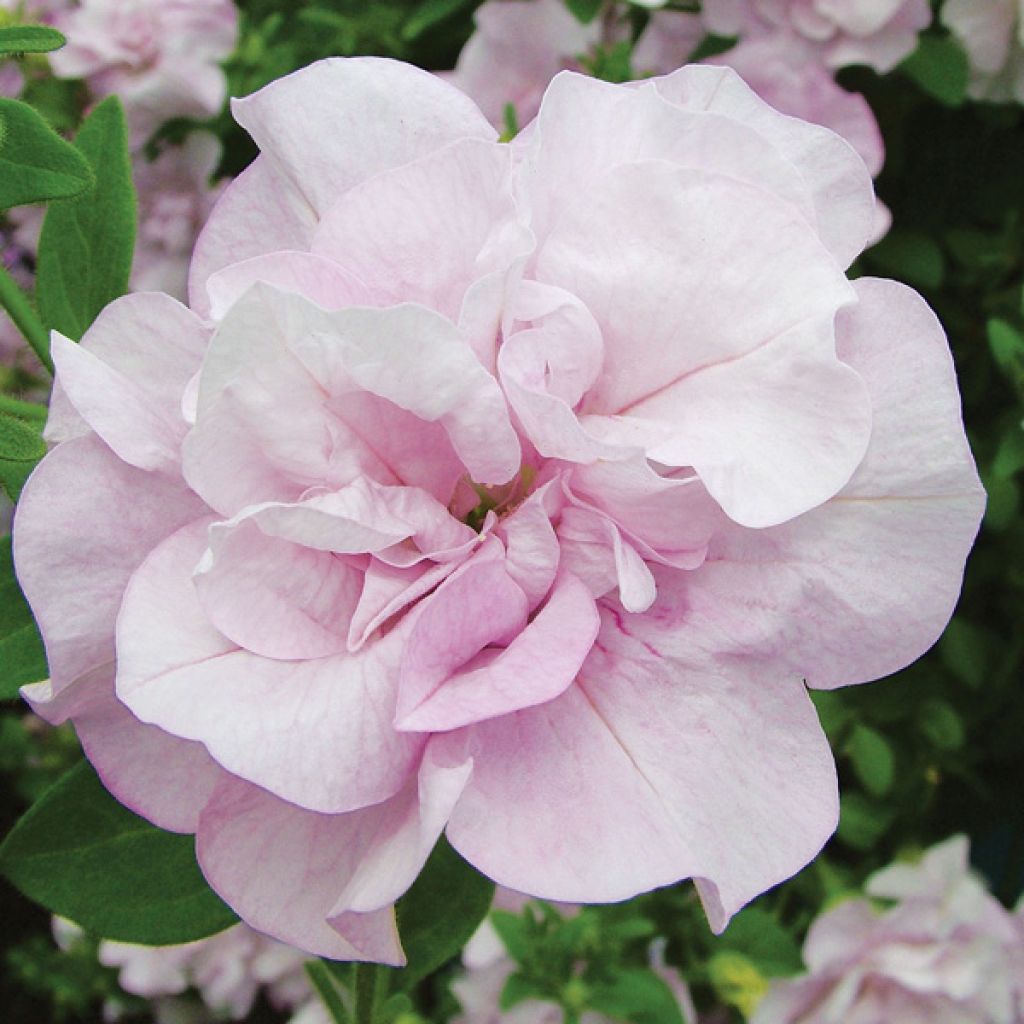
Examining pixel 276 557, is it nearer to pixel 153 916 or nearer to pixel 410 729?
pixel 410 729

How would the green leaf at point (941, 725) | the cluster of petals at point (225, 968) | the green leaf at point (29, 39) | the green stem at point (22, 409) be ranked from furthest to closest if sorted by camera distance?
the cluster of petals at point (225, 968) < the green leaf at point (941, 725) < the green stem at point (22, 409) < the green leaf at point (29, 39)

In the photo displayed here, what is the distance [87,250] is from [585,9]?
0.57 m

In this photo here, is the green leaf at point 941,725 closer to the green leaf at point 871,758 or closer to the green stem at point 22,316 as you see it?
the green leaf at point 871,758

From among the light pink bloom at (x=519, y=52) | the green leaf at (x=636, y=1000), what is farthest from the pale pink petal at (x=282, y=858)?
the light pink bloom at (x=519, y=52)

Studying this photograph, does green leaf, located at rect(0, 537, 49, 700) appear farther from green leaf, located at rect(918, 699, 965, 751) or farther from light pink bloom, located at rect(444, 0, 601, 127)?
green leaf, located at rect(918, 699, 965, 751)

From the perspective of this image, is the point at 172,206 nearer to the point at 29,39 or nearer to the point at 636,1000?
the point at 29,39

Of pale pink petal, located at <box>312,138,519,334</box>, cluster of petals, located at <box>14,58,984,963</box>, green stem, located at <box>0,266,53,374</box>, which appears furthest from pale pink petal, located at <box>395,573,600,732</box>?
green stem, located at <box>0,266,53,374</box>

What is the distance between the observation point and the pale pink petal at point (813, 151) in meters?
0.49

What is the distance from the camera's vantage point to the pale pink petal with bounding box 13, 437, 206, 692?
445 millimetres

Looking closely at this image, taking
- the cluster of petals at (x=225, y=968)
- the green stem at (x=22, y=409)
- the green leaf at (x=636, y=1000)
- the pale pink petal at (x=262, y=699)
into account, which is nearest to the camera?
the pale pink petal at (x=262, y=699)

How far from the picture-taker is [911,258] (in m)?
1.24

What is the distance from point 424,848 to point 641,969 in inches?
26.9

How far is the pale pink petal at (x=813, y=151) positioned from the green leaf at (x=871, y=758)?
683mm

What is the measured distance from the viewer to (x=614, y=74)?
3.34 ft
